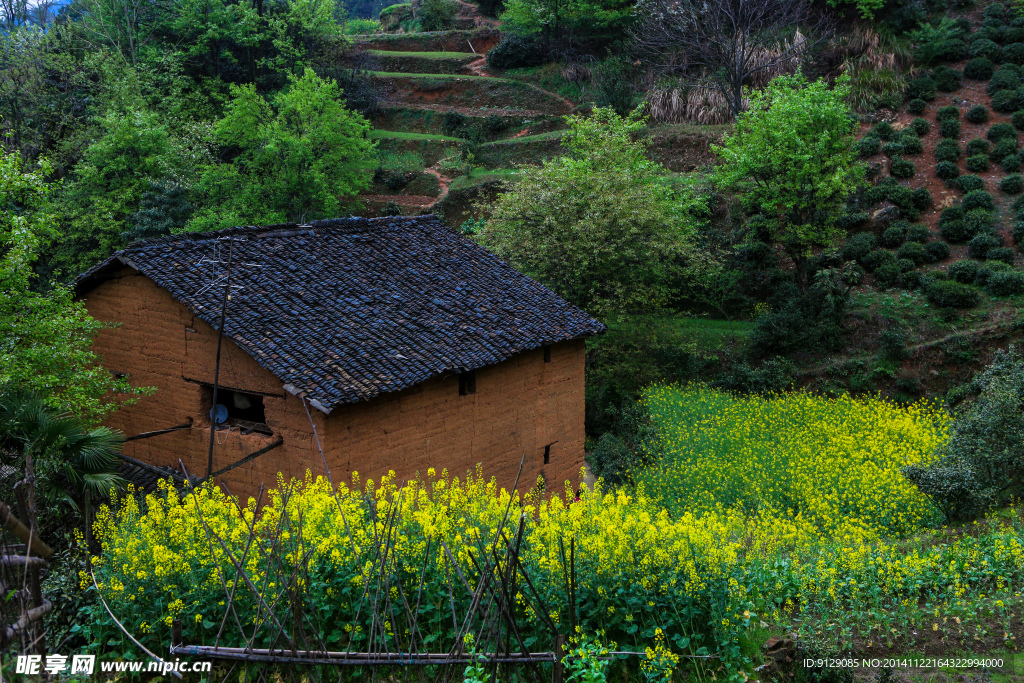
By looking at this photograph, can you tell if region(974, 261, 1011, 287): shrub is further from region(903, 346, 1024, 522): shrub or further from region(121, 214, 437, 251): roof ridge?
region(121, 214, 437, 251): roof ridge

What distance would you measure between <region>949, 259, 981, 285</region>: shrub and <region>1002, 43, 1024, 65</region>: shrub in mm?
14703

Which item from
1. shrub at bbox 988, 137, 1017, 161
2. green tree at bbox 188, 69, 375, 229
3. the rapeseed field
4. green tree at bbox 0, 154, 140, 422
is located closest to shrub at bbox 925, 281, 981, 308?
shrub at bbox 988, 137, 1017, 161

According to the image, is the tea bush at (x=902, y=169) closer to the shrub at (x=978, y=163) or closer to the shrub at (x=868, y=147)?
the shrub at (x=868, y=147)

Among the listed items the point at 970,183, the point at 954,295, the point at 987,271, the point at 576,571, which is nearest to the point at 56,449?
the point at 576,571

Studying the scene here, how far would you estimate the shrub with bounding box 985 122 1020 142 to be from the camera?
1242 inches

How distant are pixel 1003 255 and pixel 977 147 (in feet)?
23.7

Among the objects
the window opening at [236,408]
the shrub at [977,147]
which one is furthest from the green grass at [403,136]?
the window opening at [236,408]

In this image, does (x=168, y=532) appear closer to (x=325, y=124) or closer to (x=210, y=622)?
(x=210, y=622)

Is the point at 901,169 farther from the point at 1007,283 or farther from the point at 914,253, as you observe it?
the point at 1007,283

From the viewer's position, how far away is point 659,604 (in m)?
7.46

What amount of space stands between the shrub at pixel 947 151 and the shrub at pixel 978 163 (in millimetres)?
605

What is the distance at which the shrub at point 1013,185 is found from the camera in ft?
96.2

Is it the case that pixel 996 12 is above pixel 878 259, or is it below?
above

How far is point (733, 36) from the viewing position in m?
33.9
